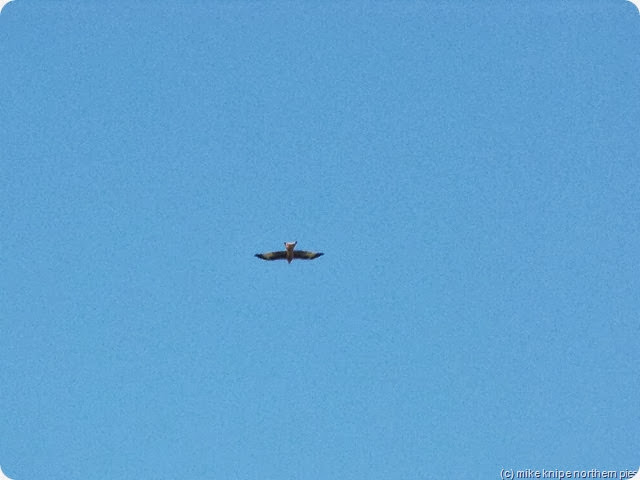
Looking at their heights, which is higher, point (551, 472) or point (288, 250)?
point (288, 250)

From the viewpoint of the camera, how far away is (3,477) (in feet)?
97.7

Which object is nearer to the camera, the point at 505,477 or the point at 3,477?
the point at 3,477

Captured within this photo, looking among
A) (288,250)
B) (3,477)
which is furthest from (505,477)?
(3,477)

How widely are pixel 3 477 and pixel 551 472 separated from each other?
1777cm

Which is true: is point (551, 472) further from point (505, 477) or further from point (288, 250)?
point (288, 250)

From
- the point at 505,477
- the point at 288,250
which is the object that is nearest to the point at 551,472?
the point at 505,477

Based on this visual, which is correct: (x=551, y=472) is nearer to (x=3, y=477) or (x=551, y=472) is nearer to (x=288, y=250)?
(x=288, y=250)

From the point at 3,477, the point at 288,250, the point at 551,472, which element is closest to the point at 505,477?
the point at 551,472

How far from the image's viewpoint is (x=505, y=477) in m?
32.5

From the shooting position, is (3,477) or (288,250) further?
(288,250)

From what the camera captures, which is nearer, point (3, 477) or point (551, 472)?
point (3, 477)

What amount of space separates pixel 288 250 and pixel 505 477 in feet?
35.1

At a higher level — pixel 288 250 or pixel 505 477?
pixel 288 250

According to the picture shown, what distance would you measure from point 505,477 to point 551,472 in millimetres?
1633
